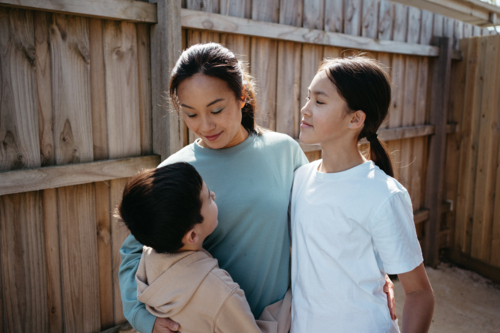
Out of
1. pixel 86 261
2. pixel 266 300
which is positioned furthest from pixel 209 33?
pixel 266 300

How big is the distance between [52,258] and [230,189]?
133 centimetres

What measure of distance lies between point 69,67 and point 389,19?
10.6 ft

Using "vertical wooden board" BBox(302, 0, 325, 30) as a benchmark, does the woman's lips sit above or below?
below

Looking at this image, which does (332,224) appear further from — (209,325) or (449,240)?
(449,240)

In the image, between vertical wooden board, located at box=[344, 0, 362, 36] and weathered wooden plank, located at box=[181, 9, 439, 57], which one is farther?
vertical wooden board, located at box=[344, 0, 362, 36]

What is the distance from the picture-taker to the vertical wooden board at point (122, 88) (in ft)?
7.30

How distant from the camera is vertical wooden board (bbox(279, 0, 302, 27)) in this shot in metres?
3.05

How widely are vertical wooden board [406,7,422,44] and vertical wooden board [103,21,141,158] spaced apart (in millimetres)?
3193

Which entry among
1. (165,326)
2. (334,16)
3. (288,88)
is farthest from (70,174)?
(334,16)

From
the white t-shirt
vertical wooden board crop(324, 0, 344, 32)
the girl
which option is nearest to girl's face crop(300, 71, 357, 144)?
the girl

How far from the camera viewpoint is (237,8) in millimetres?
2744

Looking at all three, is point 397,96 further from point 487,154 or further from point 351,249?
point 351,249

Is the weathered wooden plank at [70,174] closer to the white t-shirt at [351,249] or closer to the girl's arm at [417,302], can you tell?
the white t-shirt at [351,249]

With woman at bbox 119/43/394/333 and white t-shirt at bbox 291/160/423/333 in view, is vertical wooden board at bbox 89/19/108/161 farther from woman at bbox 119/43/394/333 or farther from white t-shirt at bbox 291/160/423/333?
white t-shirt at bbox 291/160/423/333
